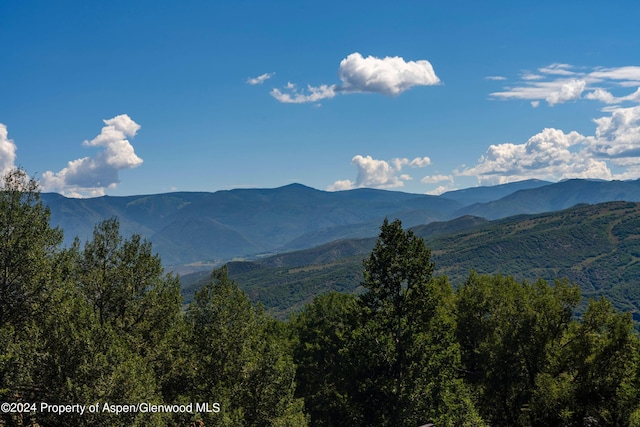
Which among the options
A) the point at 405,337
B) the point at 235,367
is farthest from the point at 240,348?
the point at 405,337

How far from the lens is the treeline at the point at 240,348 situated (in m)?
26.2

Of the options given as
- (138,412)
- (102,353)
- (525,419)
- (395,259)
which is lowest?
(525,419)

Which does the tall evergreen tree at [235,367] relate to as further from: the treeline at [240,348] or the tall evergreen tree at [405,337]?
the tall evergreen tree at [405,337]

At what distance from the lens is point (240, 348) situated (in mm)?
33781

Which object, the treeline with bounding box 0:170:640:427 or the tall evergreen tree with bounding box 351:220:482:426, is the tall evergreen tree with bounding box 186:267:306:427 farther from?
the tall evergreen tree with bounding box 351:220:482:426

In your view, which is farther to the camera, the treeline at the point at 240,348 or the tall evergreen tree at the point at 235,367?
the tall evergreen tree at the point at 235,367

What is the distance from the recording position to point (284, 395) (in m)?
31.9

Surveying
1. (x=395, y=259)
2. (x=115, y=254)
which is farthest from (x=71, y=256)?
(x=395, y=259)

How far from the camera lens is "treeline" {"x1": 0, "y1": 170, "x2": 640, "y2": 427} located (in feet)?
85.9

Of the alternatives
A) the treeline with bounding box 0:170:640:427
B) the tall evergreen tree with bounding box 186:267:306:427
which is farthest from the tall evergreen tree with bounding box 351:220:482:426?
the tall evergreen tree with bounding box 186:267:306:427

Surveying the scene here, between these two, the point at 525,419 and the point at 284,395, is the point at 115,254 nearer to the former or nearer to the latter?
the point at 284,395

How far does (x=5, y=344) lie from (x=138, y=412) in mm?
9106

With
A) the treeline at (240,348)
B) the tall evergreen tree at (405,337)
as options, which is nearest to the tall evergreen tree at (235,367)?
the treeline at (240,348)

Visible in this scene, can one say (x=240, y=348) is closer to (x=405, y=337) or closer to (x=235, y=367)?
(x=235, y=367)
